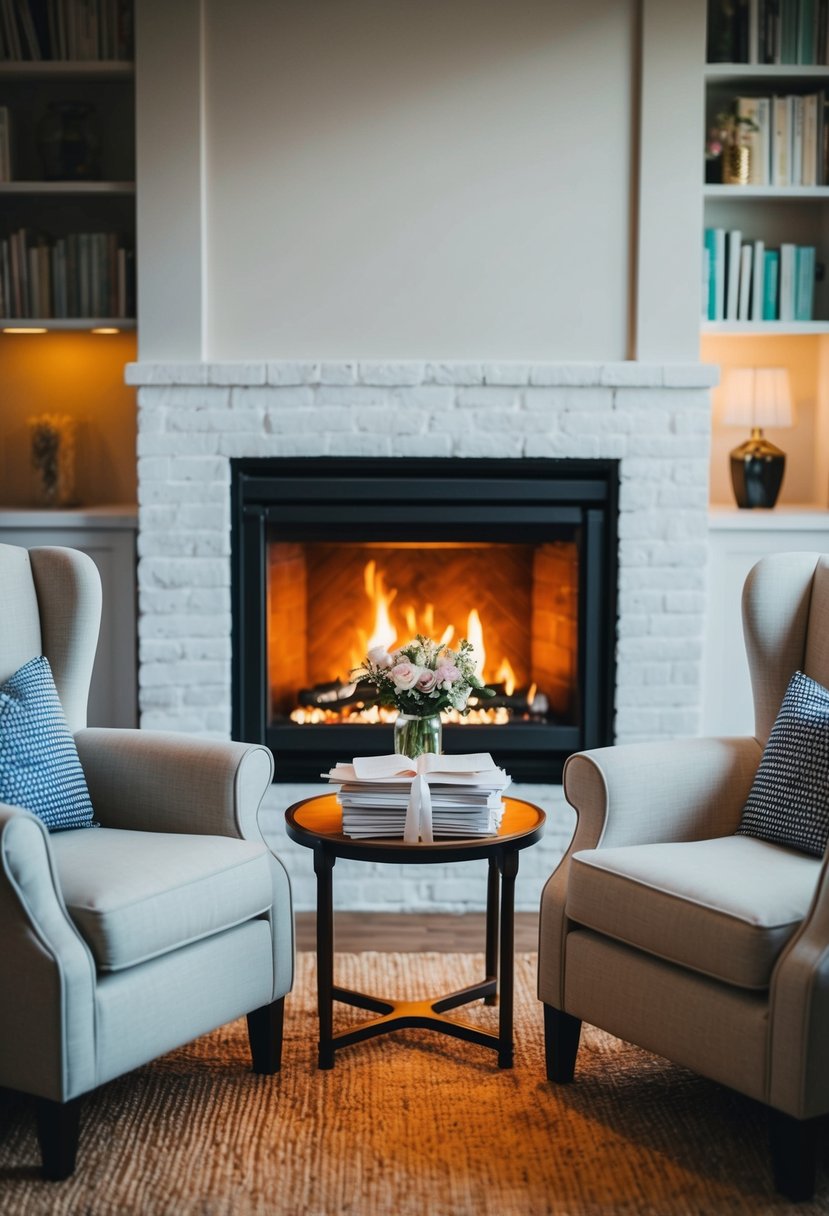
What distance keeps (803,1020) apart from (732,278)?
2.35 m

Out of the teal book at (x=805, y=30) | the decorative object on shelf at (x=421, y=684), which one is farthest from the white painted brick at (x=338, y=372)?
the teal book at (x=805, y=30)

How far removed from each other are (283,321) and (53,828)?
1645mm

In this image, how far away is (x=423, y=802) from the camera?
2.54 metres

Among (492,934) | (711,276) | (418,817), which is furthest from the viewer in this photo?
(711,276)

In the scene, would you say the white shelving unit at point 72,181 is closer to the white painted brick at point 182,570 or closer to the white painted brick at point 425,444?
the white painted brick at point 182,570

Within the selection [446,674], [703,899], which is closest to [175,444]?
[446,674]

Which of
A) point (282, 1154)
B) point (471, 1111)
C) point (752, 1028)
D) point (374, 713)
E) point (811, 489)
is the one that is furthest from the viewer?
point (811, 489)

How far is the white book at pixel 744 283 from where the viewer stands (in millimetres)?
3812

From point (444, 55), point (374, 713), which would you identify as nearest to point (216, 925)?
point (374, 713)

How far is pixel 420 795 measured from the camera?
2.55 m

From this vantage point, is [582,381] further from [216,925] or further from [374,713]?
[216,925]

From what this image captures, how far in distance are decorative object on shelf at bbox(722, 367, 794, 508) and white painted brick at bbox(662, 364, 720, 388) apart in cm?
25

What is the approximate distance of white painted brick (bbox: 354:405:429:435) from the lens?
362 cm

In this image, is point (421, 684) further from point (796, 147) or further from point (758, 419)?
point (796, 147)
